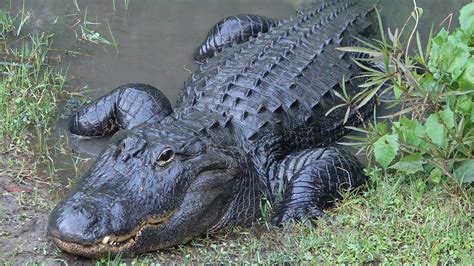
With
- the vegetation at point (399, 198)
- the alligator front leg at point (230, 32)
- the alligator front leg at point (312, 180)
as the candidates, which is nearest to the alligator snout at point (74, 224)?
the vegetation at point (399, 198)

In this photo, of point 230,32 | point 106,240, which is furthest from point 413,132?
point 230,32

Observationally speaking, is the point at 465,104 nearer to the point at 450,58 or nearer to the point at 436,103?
the point at 436,103

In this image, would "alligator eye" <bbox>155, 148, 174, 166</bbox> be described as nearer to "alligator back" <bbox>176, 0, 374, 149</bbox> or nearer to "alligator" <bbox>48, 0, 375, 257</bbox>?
"alligator" <bbox>48, 0, 375, 257</bbox>

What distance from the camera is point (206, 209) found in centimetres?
493

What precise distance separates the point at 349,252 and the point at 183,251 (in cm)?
97

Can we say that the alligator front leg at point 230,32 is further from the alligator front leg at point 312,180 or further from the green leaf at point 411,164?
the green leaf at point 411,164

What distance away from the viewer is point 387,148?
495 centimetres

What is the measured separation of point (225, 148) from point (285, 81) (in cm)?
107

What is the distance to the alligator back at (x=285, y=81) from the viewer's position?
571 centimetres

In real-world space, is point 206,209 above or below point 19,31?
below

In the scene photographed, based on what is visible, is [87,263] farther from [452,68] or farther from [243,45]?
[243,45]

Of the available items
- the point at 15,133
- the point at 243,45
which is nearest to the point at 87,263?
the point at 15,133

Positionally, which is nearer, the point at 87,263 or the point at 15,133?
the point at 87,263

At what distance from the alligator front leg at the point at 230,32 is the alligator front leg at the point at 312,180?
6.75 feet
